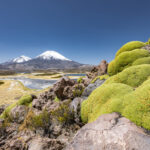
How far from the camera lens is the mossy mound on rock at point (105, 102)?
5410mm

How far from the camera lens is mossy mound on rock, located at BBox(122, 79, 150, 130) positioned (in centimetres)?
414

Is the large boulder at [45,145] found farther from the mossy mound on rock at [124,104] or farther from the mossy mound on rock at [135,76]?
the mossy mound on rock at [135,76]

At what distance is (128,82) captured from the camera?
7.72m

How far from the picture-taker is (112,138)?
133 inches

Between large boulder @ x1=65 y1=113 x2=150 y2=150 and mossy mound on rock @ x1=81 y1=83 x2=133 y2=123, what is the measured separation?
1.22m

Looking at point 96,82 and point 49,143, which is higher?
point 96,82

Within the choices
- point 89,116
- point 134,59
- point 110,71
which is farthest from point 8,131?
point 134,59

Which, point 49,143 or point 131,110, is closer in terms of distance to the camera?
point 131,110

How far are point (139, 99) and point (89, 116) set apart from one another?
10.9 ft

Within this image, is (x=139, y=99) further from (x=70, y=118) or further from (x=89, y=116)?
(x=70, y=118)

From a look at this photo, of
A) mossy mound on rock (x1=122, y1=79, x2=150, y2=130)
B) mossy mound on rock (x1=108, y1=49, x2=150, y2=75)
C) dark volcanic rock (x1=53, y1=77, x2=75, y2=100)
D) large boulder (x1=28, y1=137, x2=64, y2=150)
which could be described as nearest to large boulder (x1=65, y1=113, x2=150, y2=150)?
mossy mound on rock (x1=122, y1=79, x2=150, y2=130)

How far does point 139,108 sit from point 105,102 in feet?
6.67

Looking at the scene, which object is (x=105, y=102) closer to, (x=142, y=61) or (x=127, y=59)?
(x=127, y=59)

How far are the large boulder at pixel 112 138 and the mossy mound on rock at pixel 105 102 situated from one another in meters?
1.22
